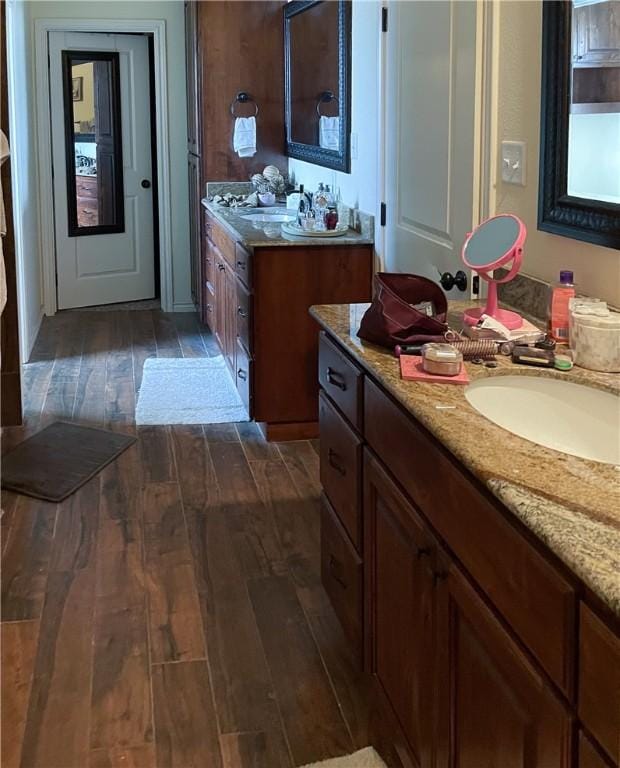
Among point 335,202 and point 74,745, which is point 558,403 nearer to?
point 74,745

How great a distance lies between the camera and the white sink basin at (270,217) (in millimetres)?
4738

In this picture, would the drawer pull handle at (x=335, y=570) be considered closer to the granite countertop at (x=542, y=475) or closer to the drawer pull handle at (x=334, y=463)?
the drawer pull handle at (x=334, y=463)

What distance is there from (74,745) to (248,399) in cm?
224

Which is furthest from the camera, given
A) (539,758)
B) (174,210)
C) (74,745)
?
(174,210)

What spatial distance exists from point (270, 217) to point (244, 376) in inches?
41.2

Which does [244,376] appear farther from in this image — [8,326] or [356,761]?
[356,761]

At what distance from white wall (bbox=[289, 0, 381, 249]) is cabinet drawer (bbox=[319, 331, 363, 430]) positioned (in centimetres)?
155

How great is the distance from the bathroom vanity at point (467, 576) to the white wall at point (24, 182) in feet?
10.8

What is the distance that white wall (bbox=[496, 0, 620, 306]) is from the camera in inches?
84.2

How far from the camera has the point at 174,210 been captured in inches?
261

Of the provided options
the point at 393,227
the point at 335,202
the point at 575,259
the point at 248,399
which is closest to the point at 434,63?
the point at 393,227

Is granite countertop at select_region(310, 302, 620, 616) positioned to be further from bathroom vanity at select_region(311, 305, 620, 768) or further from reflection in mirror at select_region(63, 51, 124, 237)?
reflection in mirror at select_region(63, 51, 124, 237)

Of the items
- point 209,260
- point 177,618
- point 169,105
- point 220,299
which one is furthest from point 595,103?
point 169,105

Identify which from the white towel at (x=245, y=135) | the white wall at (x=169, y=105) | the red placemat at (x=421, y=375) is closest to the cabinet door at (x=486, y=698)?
the red placemat at (x=421, y=375)
